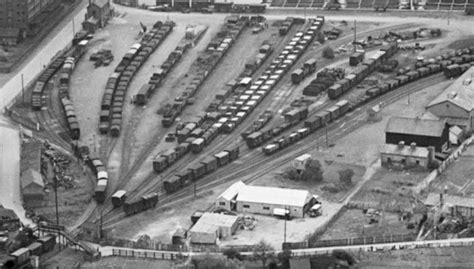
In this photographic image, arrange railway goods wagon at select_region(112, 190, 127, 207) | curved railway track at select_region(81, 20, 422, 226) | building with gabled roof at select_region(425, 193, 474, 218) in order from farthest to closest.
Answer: curved railway track at select_region(81, 20, 422, 226) → railway goods wagon at select_region(112, 190, 127, 207) → building with gabled roof at select_region(425, 193, 474, 218)

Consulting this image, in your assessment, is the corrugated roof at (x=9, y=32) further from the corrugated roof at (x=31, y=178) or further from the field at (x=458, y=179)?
the field at (x=458, y=179)

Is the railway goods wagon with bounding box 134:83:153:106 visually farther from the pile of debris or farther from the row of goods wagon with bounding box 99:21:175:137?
the pile of debris

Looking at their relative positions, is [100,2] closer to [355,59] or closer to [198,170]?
[355,59]

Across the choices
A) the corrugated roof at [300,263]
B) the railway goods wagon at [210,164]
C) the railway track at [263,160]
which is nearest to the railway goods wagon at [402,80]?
the railway track at [263,160]

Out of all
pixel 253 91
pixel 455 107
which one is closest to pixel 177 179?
pixel 253 91

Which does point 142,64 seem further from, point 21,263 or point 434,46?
point 21,263

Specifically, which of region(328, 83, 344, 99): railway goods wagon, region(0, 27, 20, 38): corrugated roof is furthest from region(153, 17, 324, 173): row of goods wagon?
region(0, 27, 20, 38): corrugated roof
